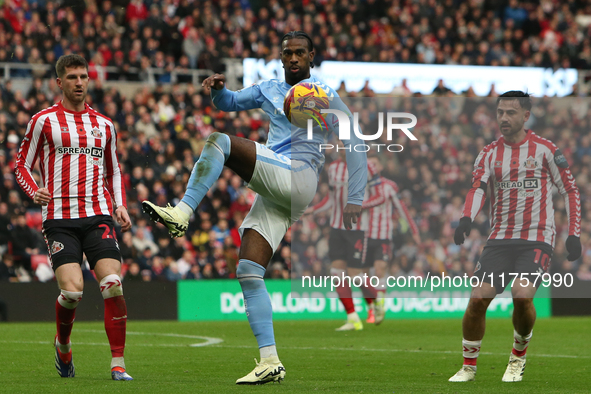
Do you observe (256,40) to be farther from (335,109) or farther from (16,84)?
(335,109)

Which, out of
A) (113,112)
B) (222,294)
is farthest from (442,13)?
(222,294)

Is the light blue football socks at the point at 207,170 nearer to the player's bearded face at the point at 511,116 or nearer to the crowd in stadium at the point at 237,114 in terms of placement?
the player's bearded face at the point at 511,116

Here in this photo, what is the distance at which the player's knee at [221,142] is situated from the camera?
18.4ft

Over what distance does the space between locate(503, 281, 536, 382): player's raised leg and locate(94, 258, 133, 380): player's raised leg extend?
2.83 metres

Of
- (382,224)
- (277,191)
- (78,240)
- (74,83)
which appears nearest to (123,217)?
(78,240)

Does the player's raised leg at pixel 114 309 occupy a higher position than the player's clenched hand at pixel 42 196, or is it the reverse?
the player's clenched hand at pixel 42 196

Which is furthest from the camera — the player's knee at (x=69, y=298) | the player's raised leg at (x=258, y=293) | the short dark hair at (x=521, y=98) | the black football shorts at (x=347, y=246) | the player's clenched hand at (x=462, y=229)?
the black football shorts at (x=347, y=246)

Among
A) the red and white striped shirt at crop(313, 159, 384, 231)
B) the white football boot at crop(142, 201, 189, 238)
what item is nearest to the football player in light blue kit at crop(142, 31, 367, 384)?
the white football boot at crop(142, 201, 189, 238)

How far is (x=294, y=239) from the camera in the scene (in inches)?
582

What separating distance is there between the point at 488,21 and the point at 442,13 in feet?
5.16

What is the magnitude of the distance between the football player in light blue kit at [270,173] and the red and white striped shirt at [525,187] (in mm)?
1291

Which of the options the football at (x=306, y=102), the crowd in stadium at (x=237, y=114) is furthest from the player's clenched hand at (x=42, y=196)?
the crowd in stadium at (x=237, y=114)

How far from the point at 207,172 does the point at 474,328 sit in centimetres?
247

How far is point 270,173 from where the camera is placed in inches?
228
